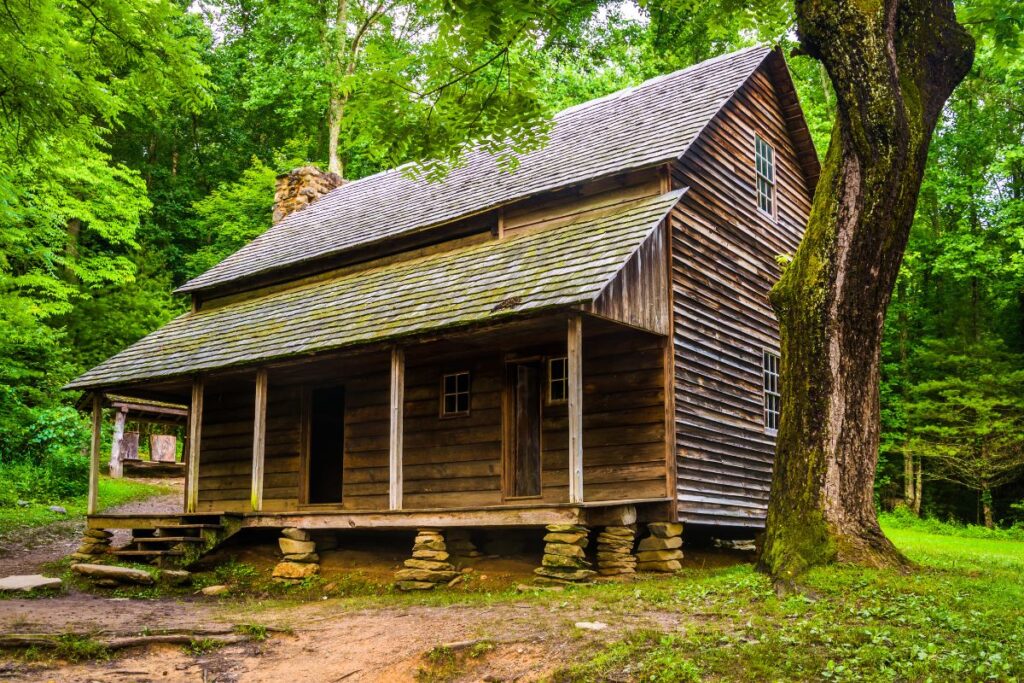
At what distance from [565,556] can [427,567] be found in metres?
2.16

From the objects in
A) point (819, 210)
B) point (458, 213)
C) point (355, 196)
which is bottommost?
point (819, 210)

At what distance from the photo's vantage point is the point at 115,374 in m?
16.5

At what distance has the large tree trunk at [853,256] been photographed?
873 cm

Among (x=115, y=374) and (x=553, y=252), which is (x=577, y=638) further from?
(x=115, y=374)

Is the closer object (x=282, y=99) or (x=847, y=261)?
(x=847, y=261)

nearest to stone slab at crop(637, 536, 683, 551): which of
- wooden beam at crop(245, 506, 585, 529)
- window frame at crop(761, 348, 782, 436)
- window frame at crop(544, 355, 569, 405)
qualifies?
wooden beam at crop(245, 506, 585, 529)

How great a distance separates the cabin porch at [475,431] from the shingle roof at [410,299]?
0.33 meters

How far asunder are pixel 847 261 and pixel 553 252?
431cm

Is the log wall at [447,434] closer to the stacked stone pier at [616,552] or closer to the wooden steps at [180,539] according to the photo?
the stacked stone pier at [616,552]

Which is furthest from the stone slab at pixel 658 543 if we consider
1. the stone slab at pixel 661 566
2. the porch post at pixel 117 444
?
the porch post at pixel 117 444

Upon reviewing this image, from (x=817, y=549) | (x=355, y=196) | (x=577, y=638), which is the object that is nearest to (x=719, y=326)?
(x=817, y=549)

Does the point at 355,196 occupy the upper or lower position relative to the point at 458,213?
upper

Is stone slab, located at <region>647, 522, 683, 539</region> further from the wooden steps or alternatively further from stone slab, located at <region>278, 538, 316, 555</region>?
the wooden steps

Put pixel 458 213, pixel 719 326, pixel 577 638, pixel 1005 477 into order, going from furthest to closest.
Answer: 1. pixel 1005 477
2. pixel 458 213
3. pixel 719 326
4. pixel 577 638
